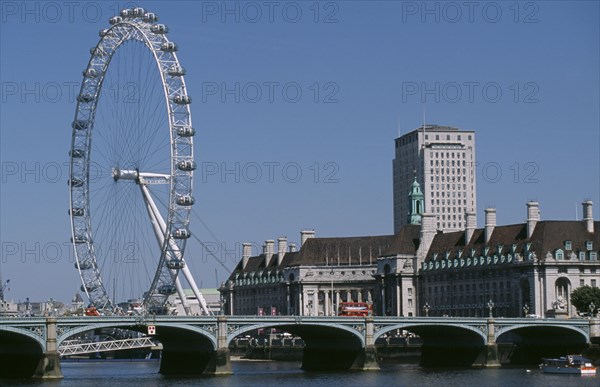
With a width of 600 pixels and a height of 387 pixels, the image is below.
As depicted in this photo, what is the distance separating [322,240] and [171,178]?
84.1 m

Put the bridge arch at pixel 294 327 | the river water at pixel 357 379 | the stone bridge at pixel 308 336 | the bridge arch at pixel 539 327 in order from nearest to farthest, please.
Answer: the river water at pixel 357 379
the stone bridge at pixel 308 336
the bridge arch at pixel 294 327
the bridge arch at pixel 539 327

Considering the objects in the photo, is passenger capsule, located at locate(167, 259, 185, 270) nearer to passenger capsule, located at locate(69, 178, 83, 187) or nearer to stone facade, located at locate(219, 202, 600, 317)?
passenger capsule, located at locate(69, 178, 83, 187)

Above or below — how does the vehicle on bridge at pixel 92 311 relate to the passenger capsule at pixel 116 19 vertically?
below

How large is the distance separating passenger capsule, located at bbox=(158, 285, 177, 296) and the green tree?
4574cm

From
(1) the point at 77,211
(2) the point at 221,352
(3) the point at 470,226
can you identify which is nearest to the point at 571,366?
(2) the point at 221,352

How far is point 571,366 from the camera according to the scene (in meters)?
108

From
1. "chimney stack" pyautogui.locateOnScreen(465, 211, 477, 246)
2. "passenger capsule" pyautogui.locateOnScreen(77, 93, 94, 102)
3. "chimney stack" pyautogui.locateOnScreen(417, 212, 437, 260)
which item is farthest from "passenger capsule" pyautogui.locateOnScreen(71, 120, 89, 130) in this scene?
"chimney stack" pyautogui.locateOnScreen(417, 212, 437, 260)

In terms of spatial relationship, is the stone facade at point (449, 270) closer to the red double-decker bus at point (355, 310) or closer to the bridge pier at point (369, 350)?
the red double-decker bus at point (355, 310)

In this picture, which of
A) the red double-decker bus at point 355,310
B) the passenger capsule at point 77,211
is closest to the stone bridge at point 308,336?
the red double-decker bus at point 355,310

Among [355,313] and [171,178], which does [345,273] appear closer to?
[355,313]

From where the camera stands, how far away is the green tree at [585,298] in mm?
138375

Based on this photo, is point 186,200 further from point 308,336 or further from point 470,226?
point 470,226

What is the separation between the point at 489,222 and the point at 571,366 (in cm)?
5402

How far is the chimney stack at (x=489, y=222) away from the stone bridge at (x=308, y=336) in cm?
2963
